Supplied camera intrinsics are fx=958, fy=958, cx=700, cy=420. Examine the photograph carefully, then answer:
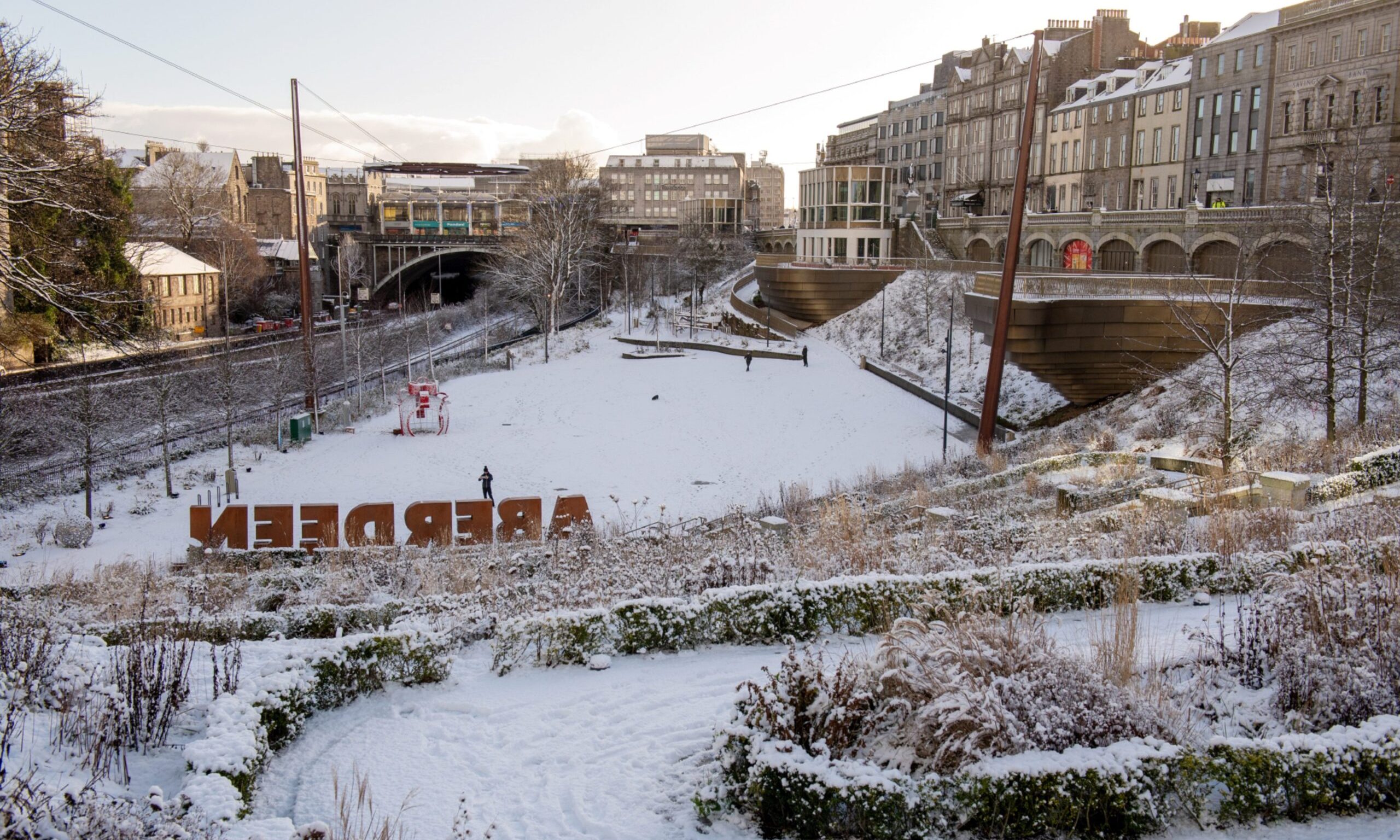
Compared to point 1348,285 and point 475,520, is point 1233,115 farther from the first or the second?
point 475,520

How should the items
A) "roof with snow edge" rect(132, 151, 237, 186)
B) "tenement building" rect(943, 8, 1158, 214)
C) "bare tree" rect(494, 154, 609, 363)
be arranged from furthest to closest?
"roof with snow edge" rect(132, 151, 237, 186) < "tenement building" rect(943, 8, 1158, 214) < "bare tree" rect(494, 154, 609, 363)

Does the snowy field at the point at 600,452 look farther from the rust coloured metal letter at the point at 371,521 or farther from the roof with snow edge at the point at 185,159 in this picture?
the roof with snow edge at the point at 185,159

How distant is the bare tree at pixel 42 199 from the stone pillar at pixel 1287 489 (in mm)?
15625

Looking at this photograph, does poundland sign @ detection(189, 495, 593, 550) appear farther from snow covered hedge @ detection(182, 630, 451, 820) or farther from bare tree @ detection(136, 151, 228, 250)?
bare tree @ detection(136, 151, 228, 250)

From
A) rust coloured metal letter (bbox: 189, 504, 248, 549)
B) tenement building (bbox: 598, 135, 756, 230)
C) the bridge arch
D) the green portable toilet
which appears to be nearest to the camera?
rust coloured metal letter (bbox: 189, 504, 248, 549)

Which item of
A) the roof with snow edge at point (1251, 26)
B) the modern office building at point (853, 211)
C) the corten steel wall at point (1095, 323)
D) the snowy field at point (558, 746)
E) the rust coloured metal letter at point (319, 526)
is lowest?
the rust coloured metal letter at point (319, 526)

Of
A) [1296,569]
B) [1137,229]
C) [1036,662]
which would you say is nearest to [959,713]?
[1036,662]

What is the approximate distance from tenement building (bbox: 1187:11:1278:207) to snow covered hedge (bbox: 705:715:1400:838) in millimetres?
44878

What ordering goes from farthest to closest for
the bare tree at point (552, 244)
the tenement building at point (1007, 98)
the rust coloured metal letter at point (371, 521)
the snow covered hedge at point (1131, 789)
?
1. the tenement building at point (1007, 98)
2. the bare tree at point (552, 244)
3. the rust coloured metal letter at point (371, 521)
4. the snow covered hedge at point (1131, 789)

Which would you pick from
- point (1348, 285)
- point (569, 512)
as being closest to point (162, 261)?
point (569, 512)

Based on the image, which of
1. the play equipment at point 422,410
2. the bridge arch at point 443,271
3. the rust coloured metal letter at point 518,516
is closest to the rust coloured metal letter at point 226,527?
the rust coloured metal letter at point 518,516

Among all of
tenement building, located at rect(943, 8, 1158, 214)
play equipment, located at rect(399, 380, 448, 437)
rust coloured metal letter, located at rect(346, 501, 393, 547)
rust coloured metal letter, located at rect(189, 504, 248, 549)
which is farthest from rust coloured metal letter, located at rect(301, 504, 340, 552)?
tenement building, located at rect(943, 8, 1158, 214)

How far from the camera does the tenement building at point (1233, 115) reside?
43969 mm

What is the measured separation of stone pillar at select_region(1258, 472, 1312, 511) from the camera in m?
12.5
